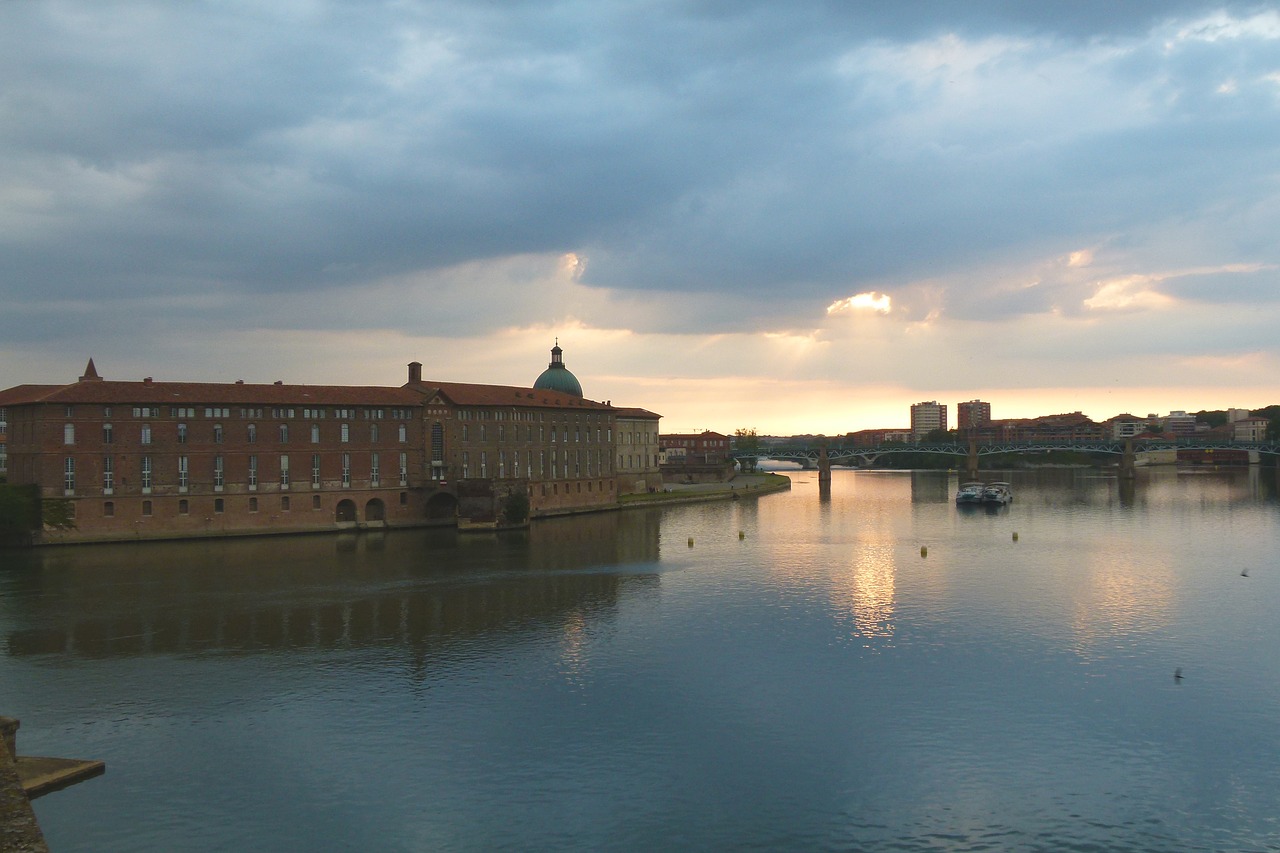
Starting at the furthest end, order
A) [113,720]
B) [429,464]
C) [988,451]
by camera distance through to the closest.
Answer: [988,451], [429,464], [113,720]

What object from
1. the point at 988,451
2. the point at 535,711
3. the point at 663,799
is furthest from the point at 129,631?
the point at 988,451

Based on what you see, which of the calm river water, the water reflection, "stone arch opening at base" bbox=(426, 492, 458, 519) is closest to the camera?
the calm river water

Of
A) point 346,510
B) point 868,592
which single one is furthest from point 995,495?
point 346,510

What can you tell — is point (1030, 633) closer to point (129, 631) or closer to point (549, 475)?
point (129, 631)

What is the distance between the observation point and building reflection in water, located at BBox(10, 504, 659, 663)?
4156 cm

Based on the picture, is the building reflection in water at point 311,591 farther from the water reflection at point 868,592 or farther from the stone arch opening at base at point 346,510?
the water reflection at point 868,592

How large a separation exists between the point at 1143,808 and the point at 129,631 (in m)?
39.6

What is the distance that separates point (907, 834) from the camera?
22.1 m

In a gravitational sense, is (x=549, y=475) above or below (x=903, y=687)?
above

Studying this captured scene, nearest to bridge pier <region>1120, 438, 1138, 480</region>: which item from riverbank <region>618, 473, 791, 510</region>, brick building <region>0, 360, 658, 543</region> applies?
riverbank <region>618, 473, 791, 510</region>

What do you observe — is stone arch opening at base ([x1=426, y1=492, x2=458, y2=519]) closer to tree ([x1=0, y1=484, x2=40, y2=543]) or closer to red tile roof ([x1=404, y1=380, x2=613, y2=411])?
red tile roof ([x1=404, y1=380, x2=613, y2=411])

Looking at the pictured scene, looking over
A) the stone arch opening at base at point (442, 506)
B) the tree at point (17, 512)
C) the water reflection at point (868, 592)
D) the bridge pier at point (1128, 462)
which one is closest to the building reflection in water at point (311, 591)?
the tree at point (17, 512)

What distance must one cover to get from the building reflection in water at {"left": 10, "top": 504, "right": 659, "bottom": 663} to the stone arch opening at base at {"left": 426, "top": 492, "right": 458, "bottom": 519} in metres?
8.81

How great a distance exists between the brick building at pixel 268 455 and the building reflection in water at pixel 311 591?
3729 mm
